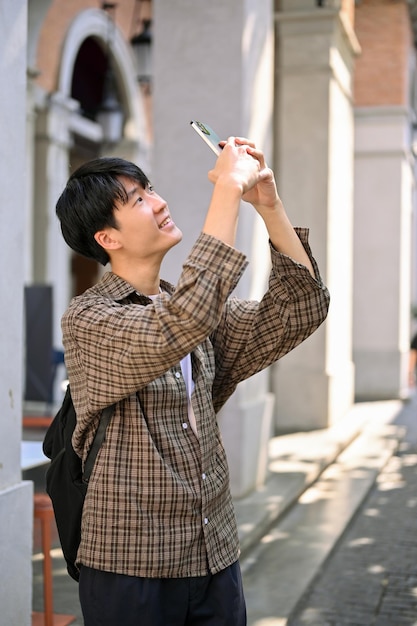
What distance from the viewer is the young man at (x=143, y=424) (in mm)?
1929

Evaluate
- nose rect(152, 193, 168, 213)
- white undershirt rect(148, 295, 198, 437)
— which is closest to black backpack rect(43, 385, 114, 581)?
white undershirt rect(148, 295, 198, 437)

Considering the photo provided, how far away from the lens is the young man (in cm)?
193

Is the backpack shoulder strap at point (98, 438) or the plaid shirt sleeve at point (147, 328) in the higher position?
the plaid shirt sleeve at point (147, 328)

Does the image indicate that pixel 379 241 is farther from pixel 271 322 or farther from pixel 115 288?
pixel 115 288

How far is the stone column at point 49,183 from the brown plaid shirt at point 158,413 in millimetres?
10080

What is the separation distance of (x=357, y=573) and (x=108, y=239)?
372 centimetres

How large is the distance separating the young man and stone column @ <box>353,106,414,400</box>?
1183cm

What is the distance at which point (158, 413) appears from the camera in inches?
79.9

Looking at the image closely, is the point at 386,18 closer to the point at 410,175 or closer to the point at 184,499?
the point at 410,175

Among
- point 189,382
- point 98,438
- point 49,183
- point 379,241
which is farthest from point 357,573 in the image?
point 379,241

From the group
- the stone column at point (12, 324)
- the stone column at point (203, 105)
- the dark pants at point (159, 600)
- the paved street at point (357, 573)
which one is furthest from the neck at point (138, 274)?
the stone column at point (203, 105)

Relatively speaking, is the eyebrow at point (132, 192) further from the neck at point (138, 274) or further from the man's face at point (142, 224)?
the neck at point (138, 274)

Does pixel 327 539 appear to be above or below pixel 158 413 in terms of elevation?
below

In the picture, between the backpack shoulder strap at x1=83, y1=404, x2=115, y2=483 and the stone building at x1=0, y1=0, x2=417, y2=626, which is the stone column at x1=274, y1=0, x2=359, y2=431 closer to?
the stone building at x1=0, y1=0, x2=417, y2=626
